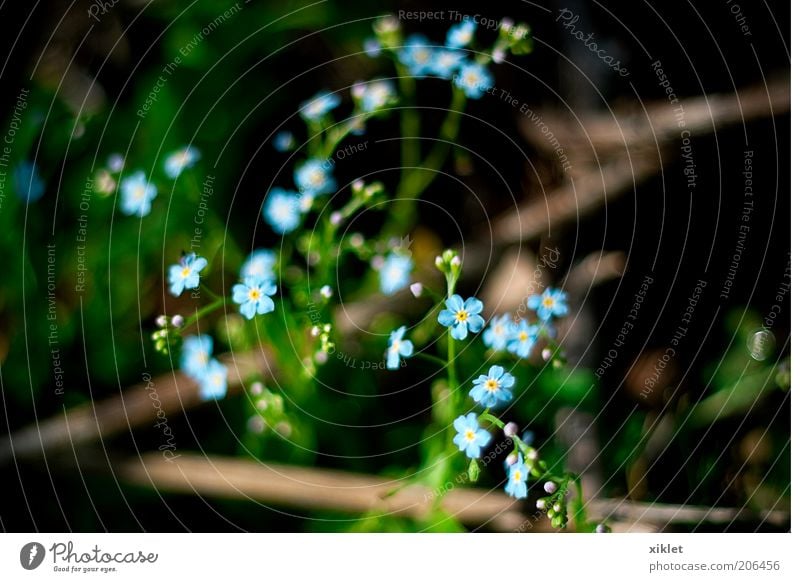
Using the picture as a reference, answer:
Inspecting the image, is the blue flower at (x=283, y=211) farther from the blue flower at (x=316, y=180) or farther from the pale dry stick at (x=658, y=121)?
the pale dry stick at (x=658, y=121)

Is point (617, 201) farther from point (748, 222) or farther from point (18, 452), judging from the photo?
point (18, 452)

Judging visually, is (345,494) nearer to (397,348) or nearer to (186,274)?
(397,348)

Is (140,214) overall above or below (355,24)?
below

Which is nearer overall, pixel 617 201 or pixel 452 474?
pixel 452 474

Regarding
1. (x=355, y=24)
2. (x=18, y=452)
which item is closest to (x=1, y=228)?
(x=18, y=452)

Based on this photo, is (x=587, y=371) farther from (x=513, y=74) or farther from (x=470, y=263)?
(x=513, y=74)

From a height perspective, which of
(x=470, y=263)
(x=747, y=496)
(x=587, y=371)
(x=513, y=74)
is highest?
(x=513, y=74)

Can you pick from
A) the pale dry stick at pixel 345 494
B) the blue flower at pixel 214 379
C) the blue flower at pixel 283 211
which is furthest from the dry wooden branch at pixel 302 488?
the blue flower at pixel 283 211
